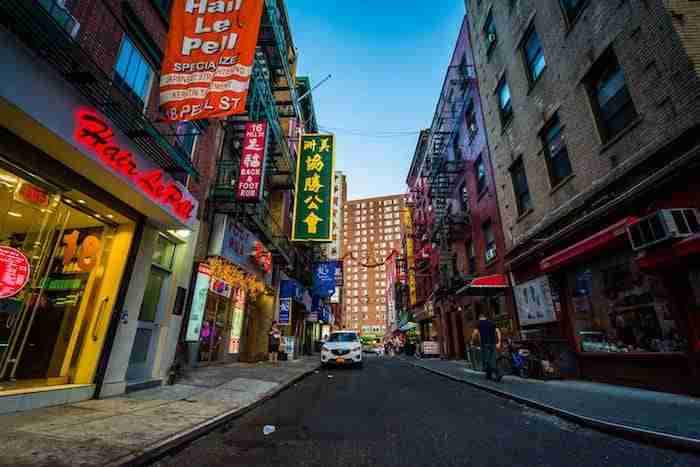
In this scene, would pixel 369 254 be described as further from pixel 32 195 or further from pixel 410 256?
pixel 32 195

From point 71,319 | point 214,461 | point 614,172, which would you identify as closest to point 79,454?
point 214,461

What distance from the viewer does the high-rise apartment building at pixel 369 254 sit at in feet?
373

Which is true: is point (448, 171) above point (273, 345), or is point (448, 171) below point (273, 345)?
above

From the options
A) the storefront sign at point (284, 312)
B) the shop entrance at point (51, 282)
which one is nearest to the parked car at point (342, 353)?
the storefront sign at point (284, 312)

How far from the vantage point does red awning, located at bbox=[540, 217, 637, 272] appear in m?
6.97

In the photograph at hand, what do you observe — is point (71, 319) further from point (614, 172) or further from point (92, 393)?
point (614, 172)

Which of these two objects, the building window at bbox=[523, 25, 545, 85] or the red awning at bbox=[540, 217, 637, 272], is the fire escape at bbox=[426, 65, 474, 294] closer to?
the building window at bbox=[523, 25, 545, 85]

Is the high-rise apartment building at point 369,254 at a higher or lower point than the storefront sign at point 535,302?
higher

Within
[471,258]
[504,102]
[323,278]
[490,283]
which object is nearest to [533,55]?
[504,102]

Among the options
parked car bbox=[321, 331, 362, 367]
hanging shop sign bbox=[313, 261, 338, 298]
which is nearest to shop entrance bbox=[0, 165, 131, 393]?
parked car bbox=[321, 331, 362, 367]

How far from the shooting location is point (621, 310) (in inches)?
316

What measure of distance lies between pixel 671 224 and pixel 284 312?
666 inches

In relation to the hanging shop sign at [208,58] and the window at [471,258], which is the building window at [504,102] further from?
the hanging shop sign at [208,58]

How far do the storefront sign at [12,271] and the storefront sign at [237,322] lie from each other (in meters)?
9.42
